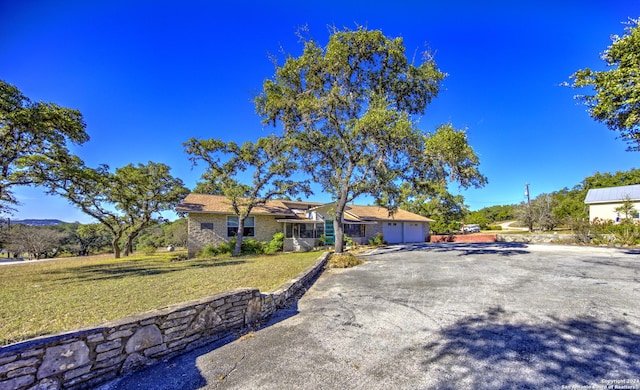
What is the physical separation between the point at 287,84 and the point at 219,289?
10.7 metres

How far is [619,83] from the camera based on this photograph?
801cm

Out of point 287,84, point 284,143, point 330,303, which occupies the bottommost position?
point 330,303

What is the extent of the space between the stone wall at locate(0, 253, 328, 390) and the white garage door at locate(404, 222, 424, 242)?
2442cm

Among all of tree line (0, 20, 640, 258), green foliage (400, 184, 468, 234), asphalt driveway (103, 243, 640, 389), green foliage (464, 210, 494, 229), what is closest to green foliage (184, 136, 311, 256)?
tree line (0, 20, 640, 258)

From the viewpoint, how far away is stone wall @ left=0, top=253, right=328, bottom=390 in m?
2.48

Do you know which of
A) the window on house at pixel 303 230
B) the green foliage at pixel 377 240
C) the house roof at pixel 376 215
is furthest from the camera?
the house roof at pixel 376 215

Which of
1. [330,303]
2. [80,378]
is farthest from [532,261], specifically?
[80,378]

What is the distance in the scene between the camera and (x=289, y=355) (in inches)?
137

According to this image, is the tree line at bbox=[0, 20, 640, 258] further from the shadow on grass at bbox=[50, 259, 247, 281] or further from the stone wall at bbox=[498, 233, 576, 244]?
the stone wall at bbox=[498, 233, 576, 244]

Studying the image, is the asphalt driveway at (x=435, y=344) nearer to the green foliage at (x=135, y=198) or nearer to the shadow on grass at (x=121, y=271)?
the shadow on grass at (x=121, y=271)

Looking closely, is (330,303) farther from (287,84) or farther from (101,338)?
(287,84)

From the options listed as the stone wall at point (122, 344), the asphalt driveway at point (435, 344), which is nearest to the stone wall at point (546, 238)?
the asphalt driveway at point (435, 344)

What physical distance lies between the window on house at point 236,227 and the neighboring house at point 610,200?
93.9 feet

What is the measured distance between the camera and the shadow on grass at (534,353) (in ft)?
9.21
